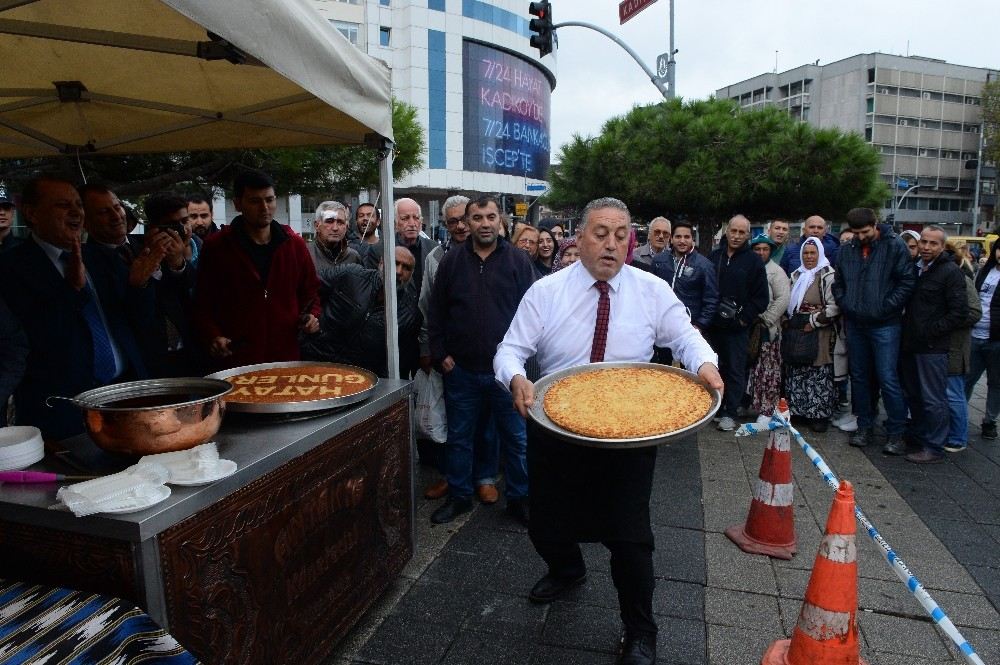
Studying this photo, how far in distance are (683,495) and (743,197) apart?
27.9ft

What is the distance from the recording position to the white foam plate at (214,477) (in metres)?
1.89

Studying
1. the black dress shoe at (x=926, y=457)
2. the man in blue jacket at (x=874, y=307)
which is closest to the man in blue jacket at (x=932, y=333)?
the black dress shoe at (x=926, y=457)

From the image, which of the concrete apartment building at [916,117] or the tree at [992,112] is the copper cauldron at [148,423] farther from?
the concrete apartment building at [916,117]

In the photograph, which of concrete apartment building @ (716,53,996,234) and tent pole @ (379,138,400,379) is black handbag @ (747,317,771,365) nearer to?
tent pole @ (379,138,400,379)

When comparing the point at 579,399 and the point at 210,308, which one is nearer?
the point at 579,399

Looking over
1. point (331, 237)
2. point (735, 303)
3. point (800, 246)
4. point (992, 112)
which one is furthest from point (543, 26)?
point (992, 112)

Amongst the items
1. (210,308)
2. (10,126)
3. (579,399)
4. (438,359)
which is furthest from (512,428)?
(10,126)

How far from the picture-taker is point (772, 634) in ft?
9.73

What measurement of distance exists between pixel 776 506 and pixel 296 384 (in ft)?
9.52

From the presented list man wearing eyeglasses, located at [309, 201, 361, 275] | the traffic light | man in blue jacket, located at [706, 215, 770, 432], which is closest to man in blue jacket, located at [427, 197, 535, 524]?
man wearing eyeglasses, located at [309, 201, 361, 275]

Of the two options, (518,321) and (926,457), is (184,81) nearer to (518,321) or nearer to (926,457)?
(518,321)

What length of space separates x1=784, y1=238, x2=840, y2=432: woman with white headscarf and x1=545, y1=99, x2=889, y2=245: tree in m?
5.45

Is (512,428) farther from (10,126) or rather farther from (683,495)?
(10,126)

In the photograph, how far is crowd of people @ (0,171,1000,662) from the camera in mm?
2758
